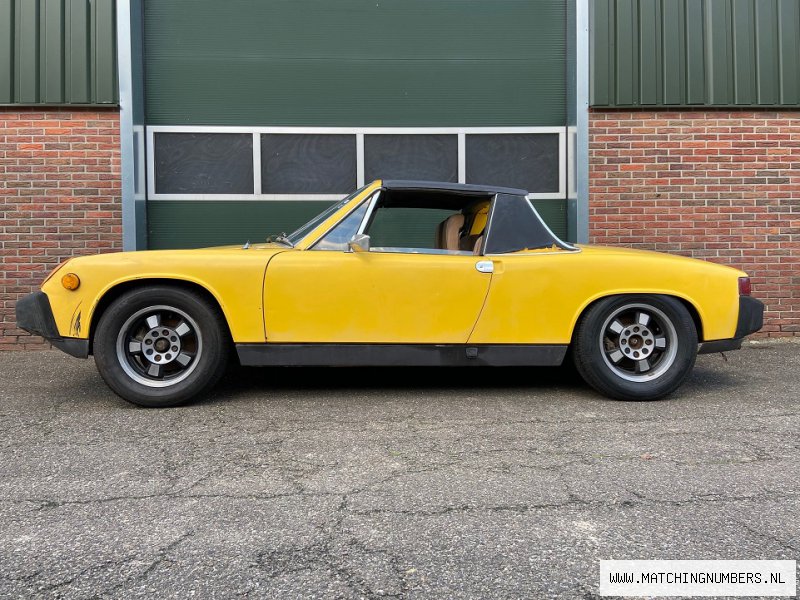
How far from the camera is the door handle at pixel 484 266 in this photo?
4.25 m

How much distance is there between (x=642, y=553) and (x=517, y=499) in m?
0.57

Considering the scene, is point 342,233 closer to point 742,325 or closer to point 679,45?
point 742,325

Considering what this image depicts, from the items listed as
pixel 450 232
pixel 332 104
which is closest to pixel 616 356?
pixel 450 232

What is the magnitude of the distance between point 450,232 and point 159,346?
216 cm

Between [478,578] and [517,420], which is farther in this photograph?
[517,420]

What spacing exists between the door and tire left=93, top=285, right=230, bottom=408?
1.31 feet

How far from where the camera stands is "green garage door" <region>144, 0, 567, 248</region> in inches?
275

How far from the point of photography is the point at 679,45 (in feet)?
22.8

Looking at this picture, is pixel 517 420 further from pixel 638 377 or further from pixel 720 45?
pixel 720 45

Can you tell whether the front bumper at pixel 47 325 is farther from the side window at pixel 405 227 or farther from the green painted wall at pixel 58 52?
the green painted wall at pixel 58 52

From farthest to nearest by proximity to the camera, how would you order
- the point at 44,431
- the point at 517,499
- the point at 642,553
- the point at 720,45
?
the point at 720,45 < the point at 44,431 < the point at 517,499 < the point at 642,553

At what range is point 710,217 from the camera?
23.1 feet

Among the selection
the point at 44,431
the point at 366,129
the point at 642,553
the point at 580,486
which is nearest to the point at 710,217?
the point at 366,129

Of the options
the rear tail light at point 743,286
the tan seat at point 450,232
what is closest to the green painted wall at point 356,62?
the tan seat at point 450,232
